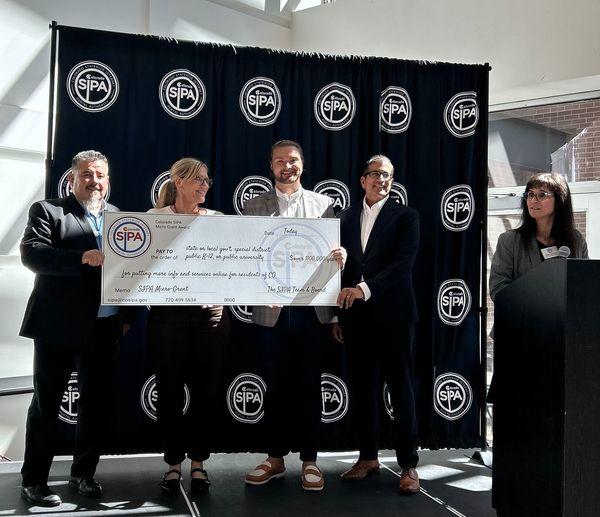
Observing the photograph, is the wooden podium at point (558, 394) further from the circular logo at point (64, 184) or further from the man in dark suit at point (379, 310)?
the circular logo at point (64, 184)

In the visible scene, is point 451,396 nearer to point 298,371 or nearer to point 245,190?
point 298,371

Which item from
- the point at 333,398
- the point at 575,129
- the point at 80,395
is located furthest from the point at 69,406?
the point at 575,129

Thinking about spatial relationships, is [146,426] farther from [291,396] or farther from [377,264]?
[377,264]

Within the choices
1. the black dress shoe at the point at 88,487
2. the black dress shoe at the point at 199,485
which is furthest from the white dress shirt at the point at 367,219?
the black dress shoe at the point at 88,487

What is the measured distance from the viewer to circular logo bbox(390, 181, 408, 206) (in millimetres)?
4090

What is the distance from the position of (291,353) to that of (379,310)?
52 cm

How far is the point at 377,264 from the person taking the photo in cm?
348

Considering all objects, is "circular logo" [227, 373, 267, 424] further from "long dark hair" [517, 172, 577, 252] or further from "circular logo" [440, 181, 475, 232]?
"long dark hair" [517, 172, 577, 252]

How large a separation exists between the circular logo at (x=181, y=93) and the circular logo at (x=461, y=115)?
5.14 ft

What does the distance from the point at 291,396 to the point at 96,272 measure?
49.0 inches

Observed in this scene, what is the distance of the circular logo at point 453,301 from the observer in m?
4.11

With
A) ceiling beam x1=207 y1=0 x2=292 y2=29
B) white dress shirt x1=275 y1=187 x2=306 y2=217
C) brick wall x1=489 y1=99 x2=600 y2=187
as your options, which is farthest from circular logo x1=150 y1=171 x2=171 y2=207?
brick wall x1=489 y1=99 x2=600 y2=187

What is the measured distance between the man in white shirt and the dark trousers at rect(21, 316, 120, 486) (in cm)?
79

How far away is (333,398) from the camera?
408 cm
